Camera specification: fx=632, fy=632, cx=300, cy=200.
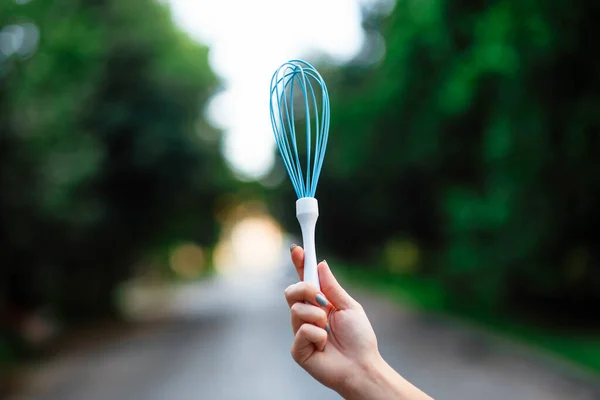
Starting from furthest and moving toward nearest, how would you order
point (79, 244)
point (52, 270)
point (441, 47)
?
point (79, 244) → point (52, 270) → point (441, 47)

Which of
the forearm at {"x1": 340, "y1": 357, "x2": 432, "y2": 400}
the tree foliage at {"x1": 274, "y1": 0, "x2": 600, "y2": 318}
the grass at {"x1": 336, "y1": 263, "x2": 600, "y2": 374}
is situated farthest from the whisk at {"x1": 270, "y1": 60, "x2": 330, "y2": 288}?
the grass at {"x1": 336, "y1": 263, "x2": 600, "y2": 374}

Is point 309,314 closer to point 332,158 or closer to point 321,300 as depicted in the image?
point 321,300

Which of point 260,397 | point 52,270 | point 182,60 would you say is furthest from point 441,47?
point 182,60

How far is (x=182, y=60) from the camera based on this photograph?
724 inches

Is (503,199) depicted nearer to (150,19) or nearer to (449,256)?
(449,256)

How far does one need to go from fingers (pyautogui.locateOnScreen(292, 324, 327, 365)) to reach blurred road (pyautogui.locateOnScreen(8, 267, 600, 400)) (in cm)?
706

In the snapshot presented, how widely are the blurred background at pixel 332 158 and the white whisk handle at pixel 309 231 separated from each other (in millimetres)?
6520

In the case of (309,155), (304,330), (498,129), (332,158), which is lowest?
(304,330)

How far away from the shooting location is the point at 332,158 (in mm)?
23969

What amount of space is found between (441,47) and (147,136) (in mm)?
8707

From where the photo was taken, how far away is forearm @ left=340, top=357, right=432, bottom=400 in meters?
1.72

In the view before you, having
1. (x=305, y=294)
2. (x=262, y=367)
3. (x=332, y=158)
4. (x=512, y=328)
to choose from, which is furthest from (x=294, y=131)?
(x=332, y=158)

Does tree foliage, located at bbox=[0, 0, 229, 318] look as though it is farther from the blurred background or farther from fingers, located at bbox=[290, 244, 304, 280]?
fingers, located at bbox=[290, 244, 304, 280]

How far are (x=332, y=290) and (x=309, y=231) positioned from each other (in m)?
0.24
